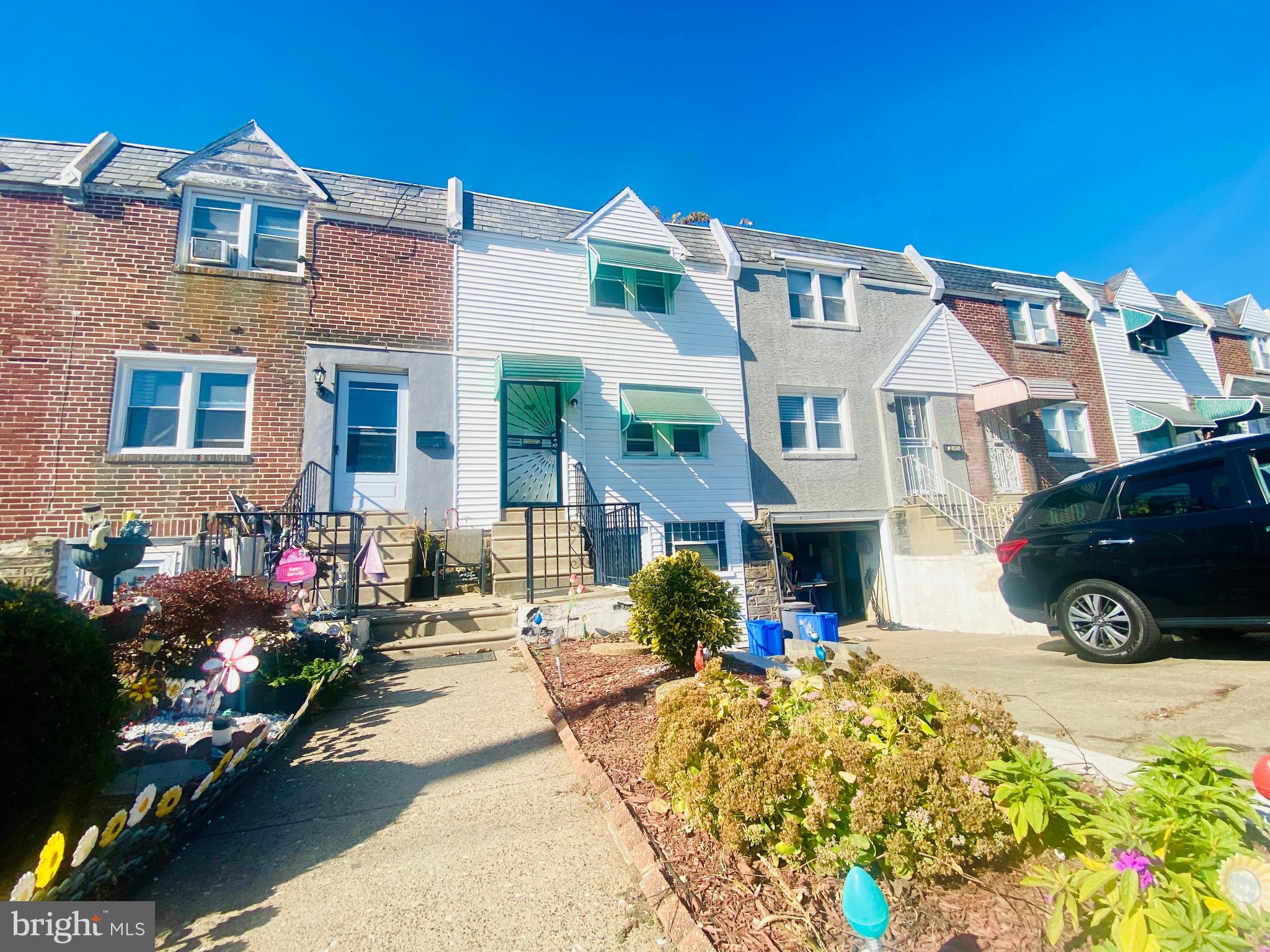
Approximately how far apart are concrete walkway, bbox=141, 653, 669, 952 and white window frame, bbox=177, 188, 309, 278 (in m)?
9.00

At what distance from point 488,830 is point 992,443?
14.9m

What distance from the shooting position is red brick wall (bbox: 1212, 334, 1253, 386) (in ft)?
58.4

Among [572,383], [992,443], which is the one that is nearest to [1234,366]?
[992,443]

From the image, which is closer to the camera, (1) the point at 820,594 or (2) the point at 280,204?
(2) the point at 280,204

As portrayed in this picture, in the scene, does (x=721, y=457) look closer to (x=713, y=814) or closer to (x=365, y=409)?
(x=365, y=409)

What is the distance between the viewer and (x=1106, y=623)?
533 centimetres

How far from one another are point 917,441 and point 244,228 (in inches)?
576

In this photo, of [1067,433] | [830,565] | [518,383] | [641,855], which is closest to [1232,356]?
[1067,433]

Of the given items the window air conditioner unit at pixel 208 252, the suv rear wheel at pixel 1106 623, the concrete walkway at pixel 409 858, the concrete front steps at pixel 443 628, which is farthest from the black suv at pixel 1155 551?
the window air conditioner unit at pixel 208 252

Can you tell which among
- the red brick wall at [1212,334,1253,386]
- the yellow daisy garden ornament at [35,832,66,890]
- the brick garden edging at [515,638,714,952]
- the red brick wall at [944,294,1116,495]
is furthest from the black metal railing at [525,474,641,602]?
the red brick wall at [1212,334,1253,386]

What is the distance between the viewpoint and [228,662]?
4.22 m

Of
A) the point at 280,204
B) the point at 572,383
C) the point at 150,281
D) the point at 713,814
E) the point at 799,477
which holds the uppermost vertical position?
the point at 280,204

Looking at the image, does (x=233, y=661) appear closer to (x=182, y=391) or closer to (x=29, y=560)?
(x=29, y=560)

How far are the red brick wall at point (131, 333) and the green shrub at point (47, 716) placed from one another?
7.37 metres
